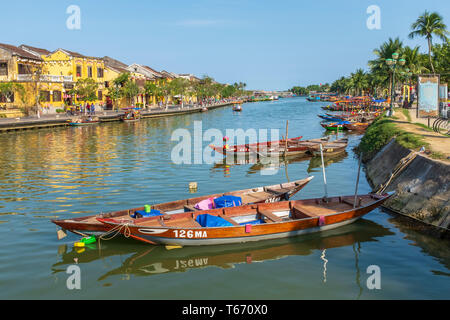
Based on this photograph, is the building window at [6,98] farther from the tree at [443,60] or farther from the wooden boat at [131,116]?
the tree at [443,60]

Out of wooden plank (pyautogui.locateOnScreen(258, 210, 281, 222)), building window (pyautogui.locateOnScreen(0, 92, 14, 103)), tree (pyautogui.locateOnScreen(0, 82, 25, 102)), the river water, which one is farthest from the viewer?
→ building window (pyautogui.locateOnScreen(0, 92, 14, 103))

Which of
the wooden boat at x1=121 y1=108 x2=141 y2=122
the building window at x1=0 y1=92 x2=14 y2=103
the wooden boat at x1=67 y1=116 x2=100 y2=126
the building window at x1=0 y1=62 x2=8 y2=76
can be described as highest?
the building window at x1=0 y1=62 x2=8 y2=76

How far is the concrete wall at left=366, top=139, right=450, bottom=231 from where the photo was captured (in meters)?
14.9

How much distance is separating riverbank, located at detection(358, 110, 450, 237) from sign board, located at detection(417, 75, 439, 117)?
1.61m

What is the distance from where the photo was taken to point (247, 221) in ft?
51.8

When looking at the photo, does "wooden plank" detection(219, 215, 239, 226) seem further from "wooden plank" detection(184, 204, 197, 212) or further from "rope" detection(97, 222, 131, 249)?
"rope" detection(97, 222, 131, 249)

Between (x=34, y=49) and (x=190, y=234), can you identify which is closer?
(x=190, y=234)

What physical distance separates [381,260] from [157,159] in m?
22.4

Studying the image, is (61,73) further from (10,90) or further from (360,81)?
(360,81)

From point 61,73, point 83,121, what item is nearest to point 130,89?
point 61,73

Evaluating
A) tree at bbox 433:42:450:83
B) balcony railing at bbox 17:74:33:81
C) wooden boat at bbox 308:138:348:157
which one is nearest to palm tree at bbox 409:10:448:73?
tree at bbox 433:42:450:83

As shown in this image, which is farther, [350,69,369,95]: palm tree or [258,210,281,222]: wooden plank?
[350,69,369,95]: palm tree

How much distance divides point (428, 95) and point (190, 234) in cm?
2125
